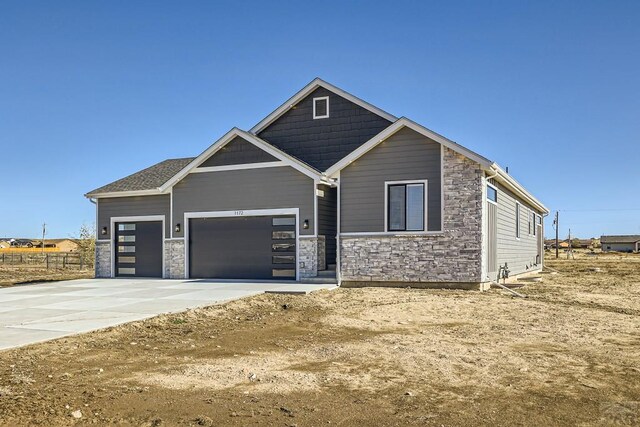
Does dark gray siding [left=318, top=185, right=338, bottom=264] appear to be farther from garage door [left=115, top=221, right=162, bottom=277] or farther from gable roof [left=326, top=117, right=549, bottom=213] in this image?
garage door [left=115, top=221, right=162, bottom=277]

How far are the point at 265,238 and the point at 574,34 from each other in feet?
38.1

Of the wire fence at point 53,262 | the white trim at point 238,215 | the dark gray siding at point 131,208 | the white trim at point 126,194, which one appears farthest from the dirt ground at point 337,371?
the wire fence at point 53,262

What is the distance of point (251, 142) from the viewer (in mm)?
17938

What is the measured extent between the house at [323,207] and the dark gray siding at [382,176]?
0.03 m

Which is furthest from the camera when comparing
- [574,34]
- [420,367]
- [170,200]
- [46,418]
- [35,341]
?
[170,200]

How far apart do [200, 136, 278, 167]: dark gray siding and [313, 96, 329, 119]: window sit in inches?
128

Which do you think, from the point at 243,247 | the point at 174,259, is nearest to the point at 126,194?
the point at 174,259

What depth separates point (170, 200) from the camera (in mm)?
19406

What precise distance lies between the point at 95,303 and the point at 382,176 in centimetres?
869

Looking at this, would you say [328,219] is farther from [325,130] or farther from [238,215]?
[325,130]

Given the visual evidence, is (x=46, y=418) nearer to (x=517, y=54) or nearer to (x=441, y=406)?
(x=441, y=406)

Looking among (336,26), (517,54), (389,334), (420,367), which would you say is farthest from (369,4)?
(420,367)

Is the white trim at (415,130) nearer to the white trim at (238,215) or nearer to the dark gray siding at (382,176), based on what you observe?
the dark gray siding at (382,176)

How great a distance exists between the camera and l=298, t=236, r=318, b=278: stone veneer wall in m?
16.9
